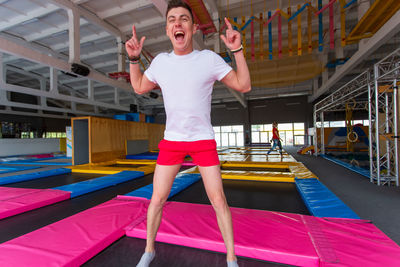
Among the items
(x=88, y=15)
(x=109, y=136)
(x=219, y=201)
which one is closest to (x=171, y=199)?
(x=219, y=201)

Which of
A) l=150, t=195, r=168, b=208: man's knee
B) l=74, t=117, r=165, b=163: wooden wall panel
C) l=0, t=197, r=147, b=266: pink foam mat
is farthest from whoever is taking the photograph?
l=74, t=117, r=165, b=163: wooden wall panel

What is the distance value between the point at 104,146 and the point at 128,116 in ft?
13.6

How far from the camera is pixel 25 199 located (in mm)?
2527

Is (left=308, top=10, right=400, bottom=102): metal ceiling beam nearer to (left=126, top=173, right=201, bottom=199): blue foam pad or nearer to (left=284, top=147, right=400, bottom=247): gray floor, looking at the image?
(left=284, top=147, right=400, bottom=247): gray floor

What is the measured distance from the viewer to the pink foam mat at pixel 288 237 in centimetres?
125

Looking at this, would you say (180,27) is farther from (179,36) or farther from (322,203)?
(322,203)

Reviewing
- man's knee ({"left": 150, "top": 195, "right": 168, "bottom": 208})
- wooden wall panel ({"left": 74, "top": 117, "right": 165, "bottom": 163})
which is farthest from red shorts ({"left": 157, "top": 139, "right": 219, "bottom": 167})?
wooden wall panel ({"left": 74, "top": 117, "right": 165, "bottom": 163})

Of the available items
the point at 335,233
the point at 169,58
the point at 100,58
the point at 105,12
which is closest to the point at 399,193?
the point at 335,233

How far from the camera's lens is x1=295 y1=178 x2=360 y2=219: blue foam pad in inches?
73.5

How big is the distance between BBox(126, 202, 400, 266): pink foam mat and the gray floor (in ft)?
2.12

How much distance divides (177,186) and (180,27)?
8.15 ft

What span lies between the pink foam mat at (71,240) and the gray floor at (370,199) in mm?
2486

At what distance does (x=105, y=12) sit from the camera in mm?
A: 6738

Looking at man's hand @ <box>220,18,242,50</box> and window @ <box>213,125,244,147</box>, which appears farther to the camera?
window @ <box>213,125,244,147</box>
